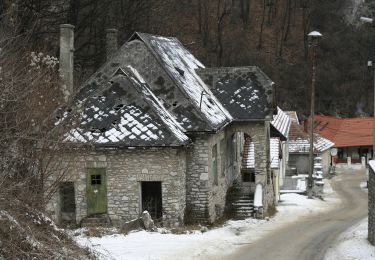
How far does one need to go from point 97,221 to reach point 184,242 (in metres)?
3.63

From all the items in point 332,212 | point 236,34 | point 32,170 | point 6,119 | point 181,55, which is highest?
point 236,34

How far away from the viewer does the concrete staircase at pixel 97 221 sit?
20516 millimetres

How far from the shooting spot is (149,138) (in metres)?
19.9

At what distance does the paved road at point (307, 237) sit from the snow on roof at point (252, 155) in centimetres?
350

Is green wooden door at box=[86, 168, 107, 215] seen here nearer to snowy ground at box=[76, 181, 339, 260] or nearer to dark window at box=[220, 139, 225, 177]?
snowy ground at box=[76, 181, 339, 260]

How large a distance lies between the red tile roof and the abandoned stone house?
1194 inches

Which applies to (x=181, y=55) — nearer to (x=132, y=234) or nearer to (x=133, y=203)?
(x=133, y=203)

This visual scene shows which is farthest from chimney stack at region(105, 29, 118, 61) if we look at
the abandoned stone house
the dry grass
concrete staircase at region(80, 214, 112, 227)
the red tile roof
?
the red tile roof

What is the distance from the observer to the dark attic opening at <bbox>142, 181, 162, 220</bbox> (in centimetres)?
2120

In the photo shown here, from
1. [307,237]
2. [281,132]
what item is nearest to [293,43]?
[281,132]

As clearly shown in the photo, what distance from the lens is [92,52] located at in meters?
35.3

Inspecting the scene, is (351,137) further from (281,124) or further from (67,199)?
(67,199)

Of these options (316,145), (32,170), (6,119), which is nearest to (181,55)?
(32,170)

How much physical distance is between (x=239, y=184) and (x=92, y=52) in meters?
13.3
